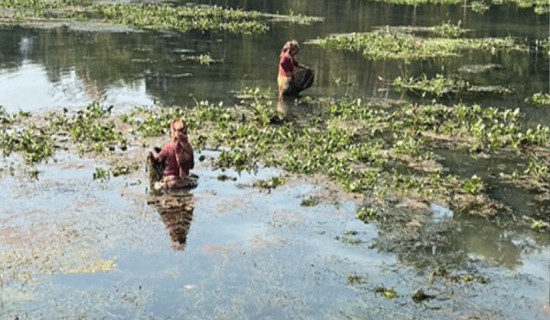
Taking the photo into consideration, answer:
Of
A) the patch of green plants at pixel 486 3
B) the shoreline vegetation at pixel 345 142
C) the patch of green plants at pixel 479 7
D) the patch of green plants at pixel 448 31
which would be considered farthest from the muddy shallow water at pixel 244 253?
the patch of green plants at pixel 486 3

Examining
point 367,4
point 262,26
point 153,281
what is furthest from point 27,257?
point 367,4

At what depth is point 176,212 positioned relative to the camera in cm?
1113

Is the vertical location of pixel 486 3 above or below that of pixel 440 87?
above

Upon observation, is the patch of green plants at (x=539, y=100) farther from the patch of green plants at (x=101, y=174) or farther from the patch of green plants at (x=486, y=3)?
the patch of green plants at (x=486, y=3)

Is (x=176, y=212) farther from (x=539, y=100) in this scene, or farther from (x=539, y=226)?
(x=539, y=100)

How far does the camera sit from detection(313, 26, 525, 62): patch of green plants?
88.4ft

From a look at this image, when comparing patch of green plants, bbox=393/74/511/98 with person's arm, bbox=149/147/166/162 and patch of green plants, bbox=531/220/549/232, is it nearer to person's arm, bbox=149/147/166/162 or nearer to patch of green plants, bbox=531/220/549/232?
patch of green plants, bbox=531/220/549/232

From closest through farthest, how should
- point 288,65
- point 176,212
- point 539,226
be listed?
point 539,226 → point 176,212 → point 288,65

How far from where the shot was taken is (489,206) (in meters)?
11.8

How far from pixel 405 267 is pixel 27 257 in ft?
16.8

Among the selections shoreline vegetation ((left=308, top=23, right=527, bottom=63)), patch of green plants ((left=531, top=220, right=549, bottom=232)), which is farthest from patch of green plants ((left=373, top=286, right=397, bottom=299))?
shoreline vegetation ((left=308, top=23, right=527, bottom=63))

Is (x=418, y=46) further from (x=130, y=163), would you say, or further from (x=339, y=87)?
(x=130, y=163)

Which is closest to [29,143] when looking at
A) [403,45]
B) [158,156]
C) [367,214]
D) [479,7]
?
[158,156]

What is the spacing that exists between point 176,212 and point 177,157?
1082 mm
